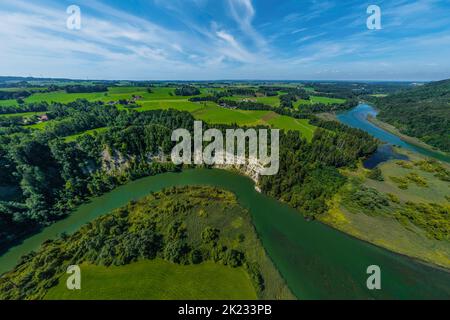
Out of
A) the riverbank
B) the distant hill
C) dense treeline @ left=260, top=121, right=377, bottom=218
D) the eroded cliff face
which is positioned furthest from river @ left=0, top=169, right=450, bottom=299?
the distant hill

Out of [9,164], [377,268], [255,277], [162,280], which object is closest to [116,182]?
[9,164]

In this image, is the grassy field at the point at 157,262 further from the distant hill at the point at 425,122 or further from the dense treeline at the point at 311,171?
the distant hill at the point at 425,122

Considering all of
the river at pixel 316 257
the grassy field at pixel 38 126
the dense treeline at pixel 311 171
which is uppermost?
the grassy field at pixel 38 126

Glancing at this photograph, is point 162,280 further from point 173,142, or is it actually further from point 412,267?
point 173,142

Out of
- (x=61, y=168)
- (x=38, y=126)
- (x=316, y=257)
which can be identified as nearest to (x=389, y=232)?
(x=316, y=257)

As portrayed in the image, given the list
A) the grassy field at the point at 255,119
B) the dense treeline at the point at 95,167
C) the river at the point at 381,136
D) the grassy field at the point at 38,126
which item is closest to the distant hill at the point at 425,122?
the river at the point at 381,136

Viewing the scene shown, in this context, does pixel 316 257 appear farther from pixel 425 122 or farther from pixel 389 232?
pixel 425 122
